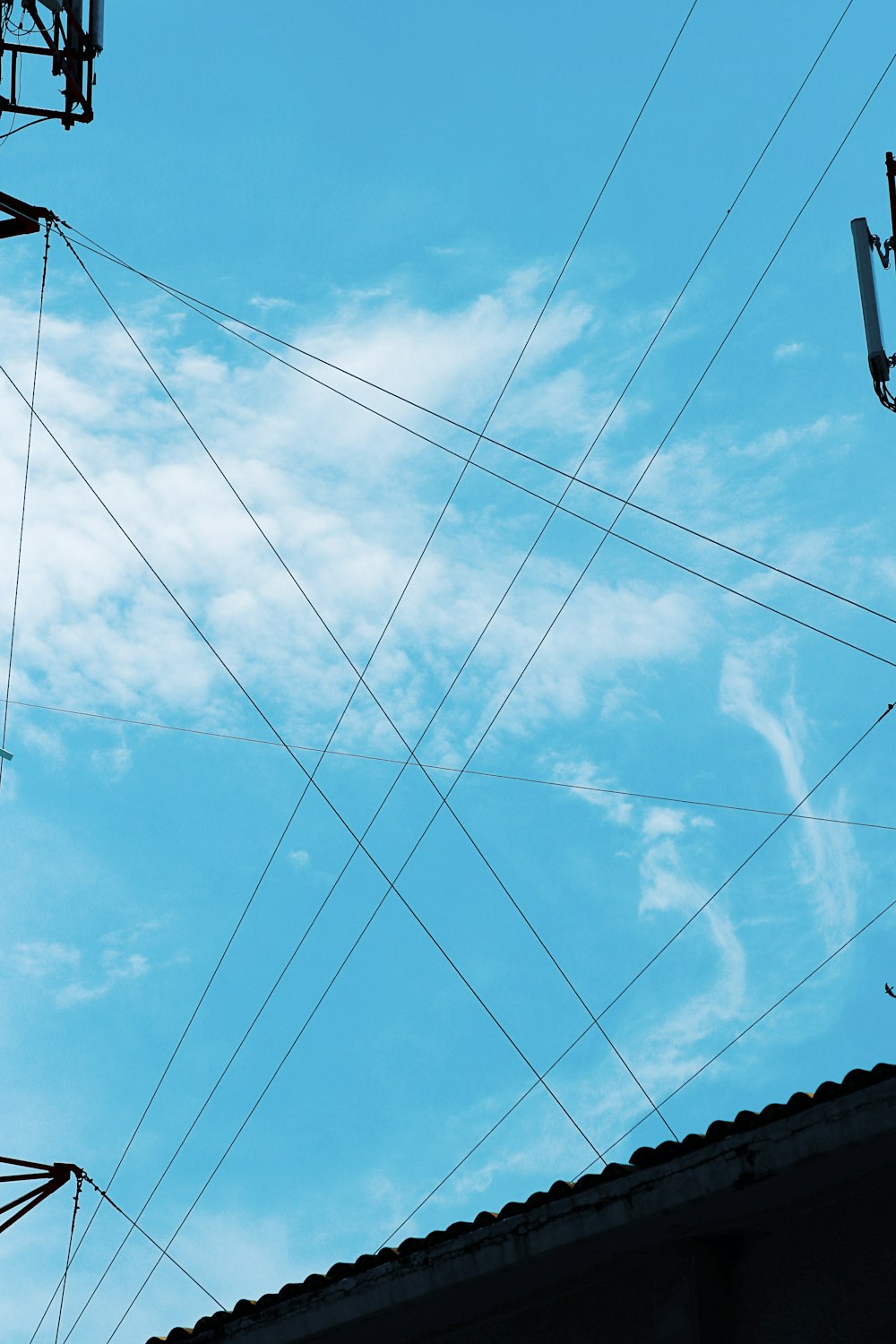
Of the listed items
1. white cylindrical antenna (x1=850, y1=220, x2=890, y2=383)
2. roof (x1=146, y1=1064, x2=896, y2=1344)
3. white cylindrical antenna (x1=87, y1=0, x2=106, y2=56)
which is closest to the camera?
roof (x1=146, y1=1064, x2=896, y2=1344)

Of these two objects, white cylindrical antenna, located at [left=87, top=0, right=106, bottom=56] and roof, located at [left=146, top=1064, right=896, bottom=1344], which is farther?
white cylindrical antenna, located at [left=87, top=0, right=106, bottom=56]

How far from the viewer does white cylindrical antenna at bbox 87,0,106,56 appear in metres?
16.3

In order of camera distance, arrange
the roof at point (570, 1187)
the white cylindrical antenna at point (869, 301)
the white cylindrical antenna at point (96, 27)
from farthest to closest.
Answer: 1. the white cylindrical antenna at point (96, 27)
2. the white cylindrical antenna at point (869, 301)
3. the roof at point (570, 1187)

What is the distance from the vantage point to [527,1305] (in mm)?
10453

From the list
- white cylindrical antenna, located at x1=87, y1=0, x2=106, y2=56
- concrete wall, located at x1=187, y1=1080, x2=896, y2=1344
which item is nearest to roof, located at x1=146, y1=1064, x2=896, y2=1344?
concrete wall, located at x1=187, y1=1080, x2=896, y2=1344

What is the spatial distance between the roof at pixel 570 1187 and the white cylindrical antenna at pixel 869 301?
23.7ft

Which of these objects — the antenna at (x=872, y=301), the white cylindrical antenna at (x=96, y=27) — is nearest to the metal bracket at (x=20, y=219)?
the white cylindrical antenna at (x=96, y=27)

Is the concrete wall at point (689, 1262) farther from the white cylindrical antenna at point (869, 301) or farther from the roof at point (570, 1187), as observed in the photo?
the white cylindrical antenna at point (869, 301)

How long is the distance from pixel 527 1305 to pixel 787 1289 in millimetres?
1749

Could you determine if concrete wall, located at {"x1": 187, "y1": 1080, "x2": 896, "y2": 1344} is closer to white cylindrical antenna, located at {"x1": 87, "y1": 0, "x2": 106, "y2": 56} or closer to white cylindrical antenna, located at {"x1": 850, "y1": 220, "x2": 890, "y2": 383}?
white cylindrical antenna, located at {"x1": 850, "y1": 220, "x2": 890, "y2": 383}

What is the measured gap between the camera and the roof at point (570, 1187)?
8562mm

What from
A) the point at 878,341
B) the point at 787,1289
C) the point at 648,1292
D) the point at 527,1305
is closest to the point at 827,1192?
the point at 787,1289

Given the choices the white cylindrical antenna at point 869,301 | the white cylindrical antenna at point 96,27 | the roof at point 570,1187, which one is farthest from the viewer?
the white cylindrical antenna at point 96,27

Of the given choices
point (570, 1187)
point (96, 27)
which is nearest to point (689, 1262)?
point (570, 1187)
